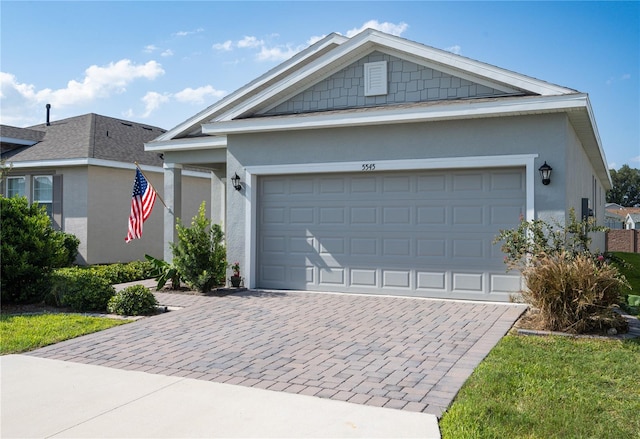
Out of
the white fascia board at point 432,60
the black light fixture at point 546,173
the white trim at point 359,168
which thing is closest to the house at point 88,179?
the white trim at point 359,168

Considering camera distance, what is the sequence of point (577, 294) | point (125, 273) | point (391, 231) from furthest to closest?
point (125, 273) → point (391, 231) → point (577, 294)

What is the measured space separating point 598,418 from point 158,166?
1687cm

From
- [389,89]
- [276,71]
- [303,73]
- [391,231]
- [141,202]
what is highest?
[276,71]

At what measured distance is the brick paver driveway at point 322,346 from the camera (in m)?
5.34

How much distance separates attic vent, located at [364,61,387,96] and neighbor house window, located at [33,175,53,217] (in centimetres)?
1160

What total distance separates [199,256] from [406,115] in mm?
5026

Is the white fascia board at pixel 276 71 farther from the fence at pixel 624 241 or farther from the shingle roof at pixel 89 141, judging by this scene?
the fence at pixel 624 241

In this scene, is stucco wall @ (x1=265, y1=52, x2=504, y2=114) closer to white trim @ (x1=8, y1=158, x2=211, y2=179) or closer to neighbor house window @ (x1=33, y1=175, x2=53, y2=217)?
white trim @ (x1=8, y1=158, x2=211, y2=179)

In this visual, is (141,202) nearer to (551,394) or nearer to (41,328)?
(41,328)

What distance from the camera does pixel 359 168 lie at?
10938mm

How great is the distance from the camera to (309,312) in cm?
914

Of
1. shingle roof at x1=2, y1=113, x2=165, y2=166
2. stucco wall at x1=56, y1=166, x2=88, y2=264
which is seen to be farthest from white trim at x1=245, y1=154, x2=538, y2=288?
stucco wall at x1=56, y1=166, x2=88, y2=264

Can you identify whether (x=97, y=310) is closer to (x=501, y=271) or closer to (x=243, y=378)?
(x=243, y=378)

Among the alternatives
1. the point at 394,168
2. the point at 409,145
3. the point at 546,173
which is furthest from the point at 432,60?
the point at 546,173
